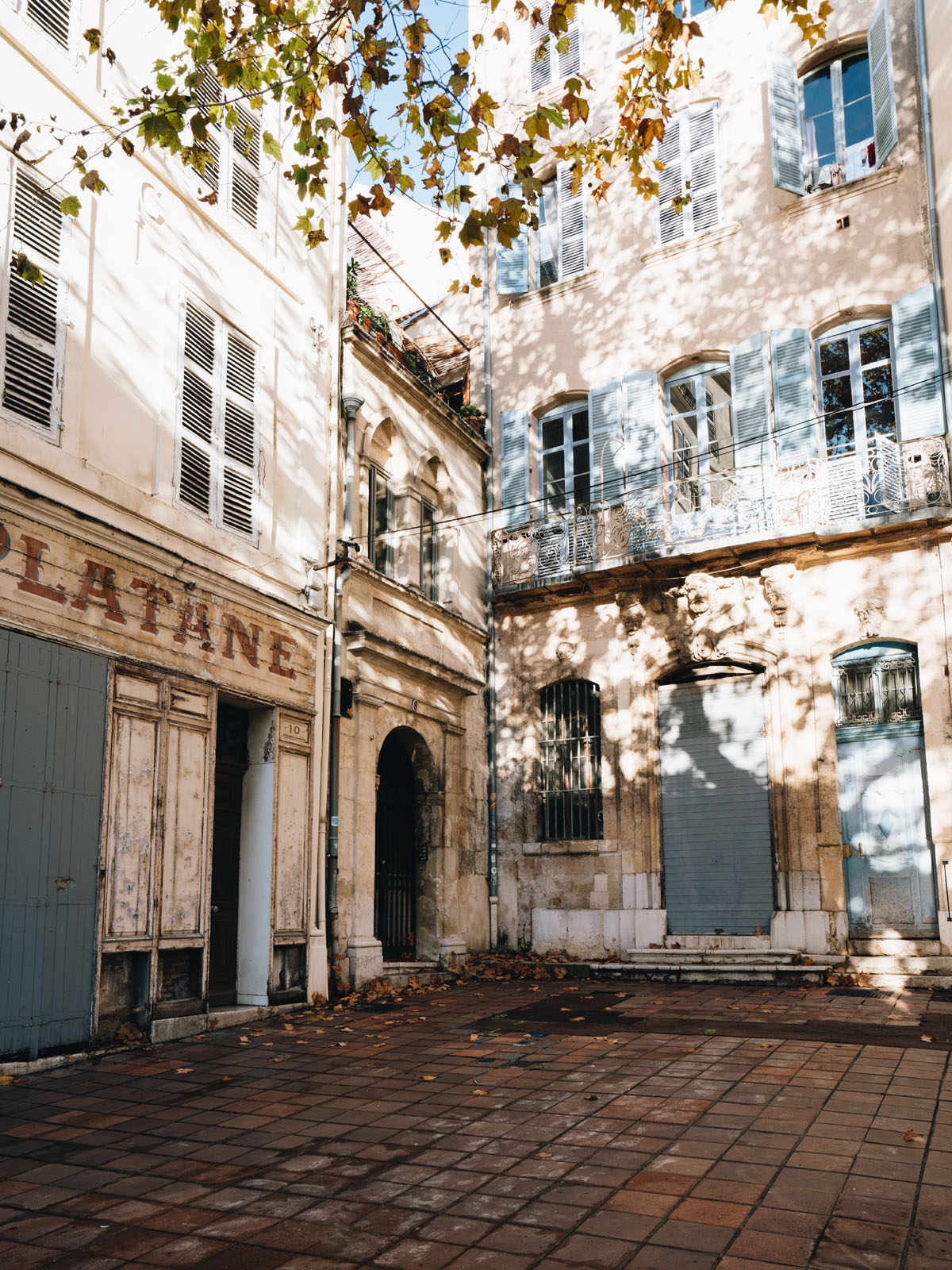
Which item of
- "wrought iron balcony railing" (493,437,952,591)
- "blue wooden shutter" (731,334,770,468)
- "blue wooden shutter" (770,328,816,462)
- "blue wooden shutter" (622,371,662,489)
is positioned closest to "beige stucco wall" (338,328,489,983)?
"wrought iron balcony railing" (493,437,952,591)

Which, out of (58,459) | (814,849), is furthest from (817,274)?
(58,459)

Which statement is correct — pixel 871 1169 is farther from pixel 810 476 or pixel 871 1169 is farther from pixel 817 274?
pixel 817 274

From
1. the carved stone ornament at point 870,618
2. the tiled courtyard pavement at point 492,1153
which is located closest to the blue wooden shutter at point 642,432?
the carved stone ornament at point 870,618

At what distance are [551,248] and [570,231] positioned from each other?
0.42 meters

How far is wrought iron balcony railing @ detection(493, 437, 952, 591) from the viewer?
13.1m

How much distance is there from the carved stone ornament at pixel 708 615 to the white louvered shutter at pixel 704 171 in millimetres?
5206

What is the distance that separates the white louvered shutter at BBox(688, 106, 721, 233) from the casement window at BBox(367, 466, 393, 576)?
6.03 metres

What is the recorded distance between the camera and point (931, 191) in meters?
13.5

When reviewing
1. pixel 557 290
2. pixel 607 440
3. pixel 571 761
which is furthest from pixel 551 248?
pixel 571 761

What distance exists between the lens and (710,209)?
15.6 m

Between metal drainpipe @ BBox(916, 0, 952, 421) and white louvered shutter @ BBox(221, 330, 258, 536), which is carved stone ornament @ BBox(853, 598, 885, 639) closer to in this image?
metal drainpipe @ BBox(916, 0, 952, 421)

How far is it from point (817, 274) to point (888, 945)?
8.50 meters

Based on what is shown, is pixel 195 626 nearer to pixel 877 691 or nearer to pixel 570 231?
pixel 877 691

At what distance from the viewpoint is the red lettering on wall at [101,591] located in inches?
333
